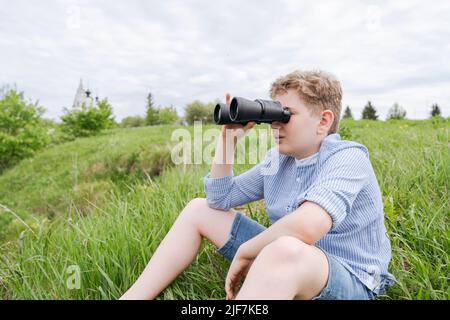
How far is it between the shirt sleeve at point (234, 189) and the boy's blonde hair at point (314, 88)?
12.8 inches

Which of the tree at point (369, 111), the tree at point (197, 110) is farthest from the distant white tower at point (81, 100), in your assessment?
the tree at point (369, 111)

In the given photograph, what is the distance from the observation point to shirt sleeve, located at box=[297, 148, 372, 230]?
121 cm

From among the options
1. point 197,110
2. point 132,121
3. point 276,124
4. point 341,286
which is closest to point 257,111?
point 276,124

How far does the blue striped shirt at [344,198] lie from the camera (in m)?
1.25

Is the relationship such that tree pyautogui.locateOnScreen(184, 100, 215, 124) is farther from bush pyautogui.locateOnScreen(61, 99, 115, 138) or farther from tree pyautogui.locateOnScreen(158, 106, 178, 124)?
bush pyautogui.locateOnScreen(61, 99, 115, 138)

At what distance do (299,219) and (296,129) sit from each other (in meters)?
0.38

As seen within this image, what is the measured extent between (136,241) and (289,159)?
2.67 ft

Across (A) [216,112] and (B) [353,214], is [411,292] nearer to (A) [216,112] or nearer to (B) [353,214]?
(B) [353,214]

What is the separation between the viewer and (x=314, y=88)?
1.46 m

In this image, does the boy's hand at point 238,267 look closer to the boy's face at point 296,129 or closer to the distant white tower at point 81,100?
the boy's face at point 296,129

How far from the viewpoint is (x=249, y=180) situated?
176 centimetres

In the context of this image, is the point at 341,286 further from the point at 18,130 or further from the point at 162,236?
the point at 18,130

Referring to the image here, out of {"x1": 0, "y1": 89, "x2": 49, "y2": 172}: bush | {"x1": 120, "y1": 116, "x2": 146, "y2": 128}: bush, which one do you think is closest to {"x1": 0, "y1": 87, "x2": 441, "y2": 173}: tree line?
{"x1": 0, "y1": 89, "x2": 49, "y2": 172}: bush
